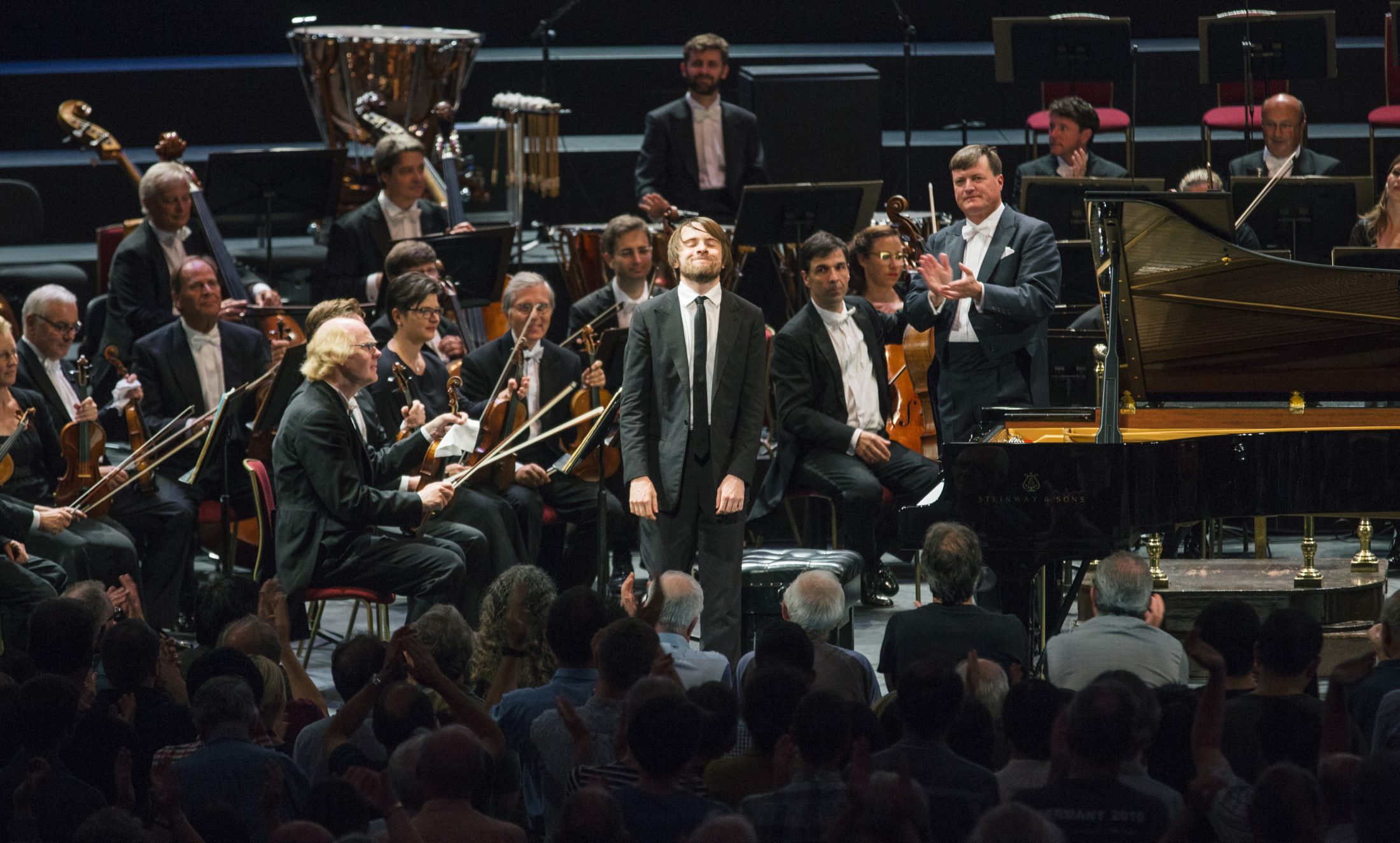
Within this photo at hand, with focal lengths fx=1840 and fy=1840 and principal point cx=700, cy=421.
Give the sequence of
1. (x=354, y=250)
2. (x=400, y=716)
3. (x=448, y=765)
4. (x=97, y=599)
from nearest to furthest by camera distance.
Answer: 1. (x=448, y=765)
2. (x=400, y=716)
3. (x=97, y=599)
4. (x=354, y=250)

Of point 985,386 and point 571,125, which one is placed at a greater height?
point 571,125

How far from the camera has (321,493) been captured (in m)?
5.91

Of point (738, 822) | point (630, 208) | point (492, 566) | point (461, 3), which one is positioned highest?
point (461, 3)

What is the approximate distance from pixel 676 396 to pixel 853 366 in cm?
152

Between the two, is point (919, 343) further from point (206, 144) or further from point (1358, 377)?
point (206, 144)

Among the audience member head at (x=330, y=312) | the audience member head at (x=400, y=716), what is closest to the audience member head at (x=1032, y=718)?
Answer: the audience member head at (x=400, y=716)

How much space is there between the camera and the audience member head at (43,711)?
354cm

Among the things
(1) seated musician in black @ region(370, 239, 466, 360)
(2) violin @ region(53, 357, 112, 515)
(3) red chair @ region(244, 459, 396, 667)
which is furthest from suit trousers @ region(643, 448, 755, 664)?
(2) violin @ region(53, 357, 112, 515)

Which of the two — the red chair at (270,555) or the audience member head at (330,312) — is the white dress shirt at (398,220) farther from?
the red chair at (270,555)

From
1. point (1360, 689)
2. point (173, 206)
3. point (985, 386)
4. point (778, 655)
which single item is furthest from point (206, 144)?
point (1360, 689)

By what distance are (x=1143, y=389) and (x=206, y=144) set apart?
20.3 feet

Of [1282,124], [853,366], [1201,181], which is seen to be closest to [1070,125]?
[1201,181]

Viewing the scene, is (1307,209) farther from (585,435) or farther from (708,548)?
(708,548)

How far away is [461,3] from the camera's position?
36.2 feet
